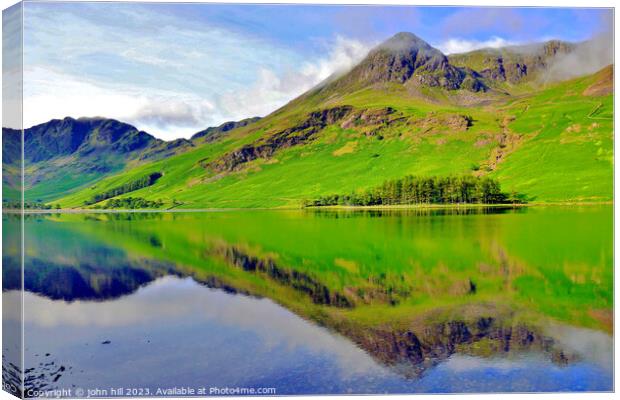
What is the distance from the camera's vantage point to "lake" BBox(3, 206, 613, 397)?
1441 centimetres

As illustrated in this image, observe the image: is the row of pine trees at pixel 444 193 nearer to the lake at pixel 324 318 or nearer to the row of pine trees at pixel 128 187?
the lake at pixel 324 318

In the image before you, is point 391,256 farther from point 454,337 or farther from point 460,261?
point 454,337

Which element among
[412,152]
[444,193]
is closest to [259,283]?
[444,193]

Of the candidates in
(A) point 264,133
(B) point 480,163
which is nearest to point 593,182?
(B) point 480,163

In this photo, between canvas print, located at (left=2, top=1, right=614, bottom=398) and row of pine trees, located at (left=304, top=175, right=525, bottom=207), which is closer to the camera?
canvas print, located at (left=2, top=1, right=614, bottom=398)

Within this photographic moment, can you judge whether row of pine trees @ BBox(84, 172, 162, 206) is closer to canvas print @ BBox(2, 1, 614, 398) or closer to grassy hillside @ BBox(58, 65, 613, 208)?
grassy hillside @ BBox(58, 65, 613, 208)

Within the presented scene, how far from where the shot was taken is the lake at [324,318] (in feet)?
47.3

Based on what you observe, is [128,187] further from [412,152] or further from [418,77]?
[418,77]

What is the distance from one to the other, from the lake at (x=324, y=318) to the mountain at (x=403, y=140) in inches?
3049

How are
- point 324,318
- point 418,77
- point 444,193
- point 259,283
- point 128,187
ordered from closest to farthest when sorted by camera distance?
1. point 324,318
2. point 259,283
3. point 444,193
4. point 418,77
5. point 128,187

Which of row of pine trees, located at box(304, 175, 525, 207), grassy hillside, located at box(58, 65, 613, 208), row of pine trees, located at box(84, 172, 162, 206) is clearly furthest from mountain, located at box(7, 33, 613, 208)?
row of pine trees, located at box(304, 175, 525, 207)

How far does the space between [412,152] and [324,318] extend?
133366mm

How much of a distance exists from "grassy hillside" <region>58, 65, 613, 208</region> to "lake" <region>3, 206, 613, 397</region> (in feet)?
230

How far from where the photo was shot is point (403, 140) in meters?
157
